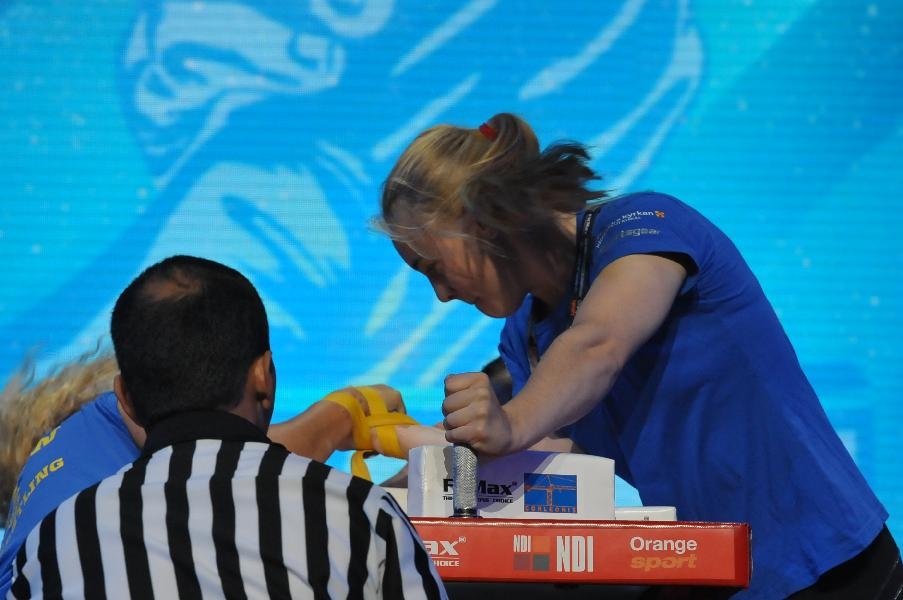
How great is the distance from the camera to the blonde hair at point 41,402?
6.38 ft

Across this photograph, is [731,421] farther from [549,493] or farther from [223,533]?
[223,533]

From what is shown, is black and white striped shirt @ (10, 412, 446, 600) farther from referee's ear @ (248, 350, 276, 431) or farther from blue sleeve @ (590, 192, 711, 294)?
blue sleeve @ (590, 192, 711, 294)

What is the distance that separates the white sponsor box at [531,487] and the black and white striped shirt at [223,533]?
0.35 metres

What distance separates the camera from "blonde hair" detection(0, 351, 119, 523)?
6.38 feet

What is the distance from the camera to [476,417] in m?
1.37

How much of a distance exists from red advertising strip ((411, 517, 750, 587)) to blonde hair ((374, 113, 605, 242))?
1.65ft

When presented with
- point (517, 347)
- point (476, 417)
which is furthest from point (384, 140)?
point (476, 417)

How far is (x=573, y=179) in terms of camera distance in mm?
1728

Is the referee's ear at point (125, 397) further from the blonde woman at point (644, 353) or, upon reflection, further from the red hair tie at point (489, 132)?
the red hair tie at point (489, 132)

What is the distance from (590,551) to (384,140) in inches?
107

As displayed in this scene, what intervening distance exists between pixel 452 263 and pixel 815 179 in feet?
8.31

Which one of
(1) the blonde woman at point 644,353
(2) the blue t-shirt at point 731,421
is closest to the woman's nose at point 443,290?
(1) the blonde woman at point 644,353

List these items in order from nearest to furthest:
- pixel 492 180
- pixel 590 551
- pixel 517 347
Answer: pixel 590 551, pixel 492 180, pixel 517 347

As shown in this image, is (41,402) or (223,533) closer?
(223,533)
